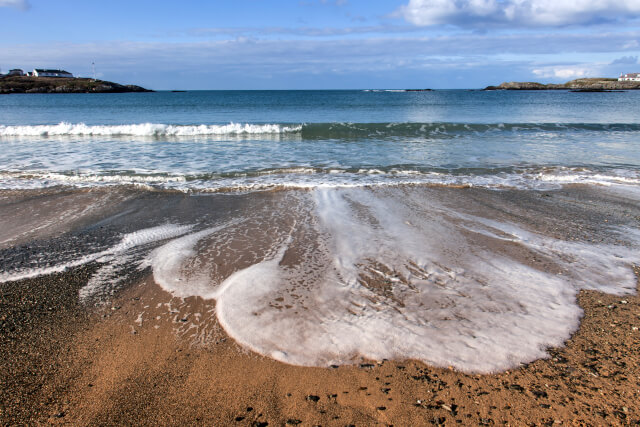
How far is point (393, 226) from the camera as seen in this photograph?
6230mm

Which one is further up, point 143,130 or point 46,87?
point 46,87

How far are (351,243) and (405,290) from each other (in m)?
1.50

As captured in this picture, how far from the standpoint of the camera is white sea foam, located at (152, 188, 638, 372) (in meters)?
3.15

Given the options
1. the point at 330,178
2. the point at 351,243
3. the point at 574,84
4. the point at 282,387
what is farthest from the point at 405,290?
the point at 574,84

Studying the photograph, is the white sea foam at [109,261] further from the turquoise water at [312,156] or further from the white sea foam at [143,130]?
the white sea foam at [143,130]

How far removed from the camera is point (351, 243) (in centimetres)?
545

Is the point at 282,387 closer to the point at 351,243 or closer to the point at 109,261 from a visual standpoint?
the point at 351,243

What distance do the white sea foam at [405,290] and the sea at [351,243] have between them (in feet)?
0.06

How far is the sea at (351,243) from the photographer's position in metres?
3.39

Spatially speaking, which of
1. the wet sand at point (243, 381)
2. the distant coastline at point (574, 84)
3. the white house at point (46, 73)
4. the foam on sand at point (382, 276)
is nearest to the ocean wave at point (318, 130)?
the foam on sand at point (382, 276)

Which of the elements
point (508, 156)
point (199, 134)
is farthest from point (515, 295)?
point (199, 134)

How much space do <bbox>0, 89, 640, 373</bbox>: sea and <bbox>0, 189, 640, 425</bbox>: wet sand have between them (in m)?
0.19

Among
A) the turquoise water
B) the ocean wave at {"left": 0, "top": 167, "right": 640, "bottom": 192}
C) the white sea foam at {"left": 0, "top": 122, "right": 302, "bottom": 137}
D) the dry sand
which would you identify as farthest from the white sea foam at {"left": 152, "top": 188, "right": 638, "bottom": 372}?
the white sea foam at {"left": 0, "top": 122, "right": 302, "bottom": 137}

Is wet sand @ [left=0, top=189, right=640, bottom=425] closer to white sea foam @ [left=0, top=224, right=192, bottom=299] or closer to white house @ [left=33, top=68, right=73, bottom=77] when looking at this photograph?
white sea foam @ [left=0, top=224, right=192, bottom=299]
